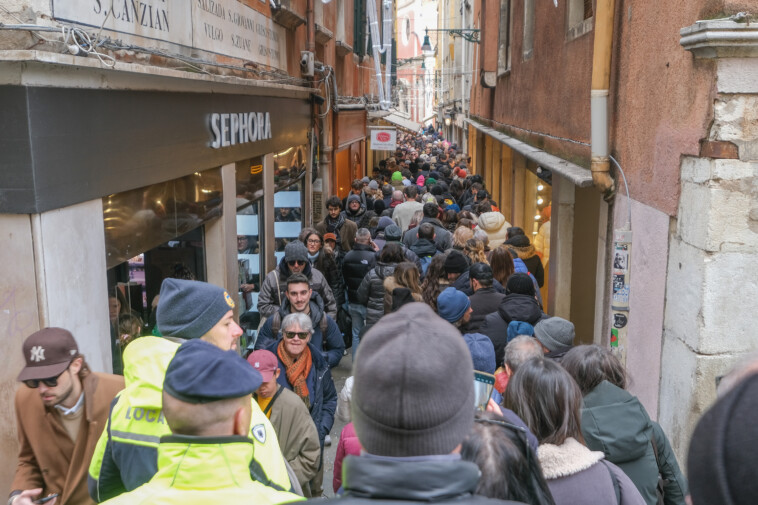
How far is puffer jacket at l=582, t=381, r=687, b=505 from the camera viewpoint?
325 centimetres

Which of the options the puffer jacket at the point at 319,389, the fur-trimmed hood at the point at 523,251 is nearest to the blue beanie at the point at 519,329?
the puffer jacket at the point at 319,389

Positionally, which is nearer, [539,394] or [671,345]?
[539,394]

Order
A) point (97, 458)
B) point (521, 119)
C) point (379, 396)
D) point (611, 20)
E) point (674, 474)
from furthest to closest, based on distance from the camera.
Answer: point (521, 119) → point (611, 20) → point (674, 474) → point (97, 458) → point (379, 396)

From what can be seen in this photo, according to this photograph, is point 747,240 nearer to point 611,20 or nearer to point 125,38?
point 611,20

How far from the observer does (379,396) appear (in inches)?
61.4

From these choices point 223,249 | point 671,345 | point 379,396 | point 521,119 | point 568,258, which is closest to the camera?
point 379,396

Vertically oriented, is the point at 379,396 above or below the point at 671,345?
above

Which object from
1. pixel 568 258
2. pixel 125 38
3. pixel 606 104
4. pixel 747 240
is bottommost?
pixel 568 258

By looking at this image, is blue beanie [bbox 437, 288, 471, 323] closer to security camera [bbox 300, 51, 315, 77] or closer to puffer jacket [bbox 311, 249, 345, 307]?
puffer jacket [bbox 311, 249, 345, 307]

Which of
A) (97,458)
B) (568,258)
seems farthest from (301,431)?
(568,258)

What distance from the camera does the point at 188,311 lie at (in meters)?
3.12

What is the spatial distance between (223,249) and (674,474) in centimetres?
539

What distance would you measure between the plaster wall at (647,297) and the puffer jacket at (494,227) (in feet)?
13.4

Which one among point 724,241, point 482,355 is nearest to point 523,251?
point 724,241
